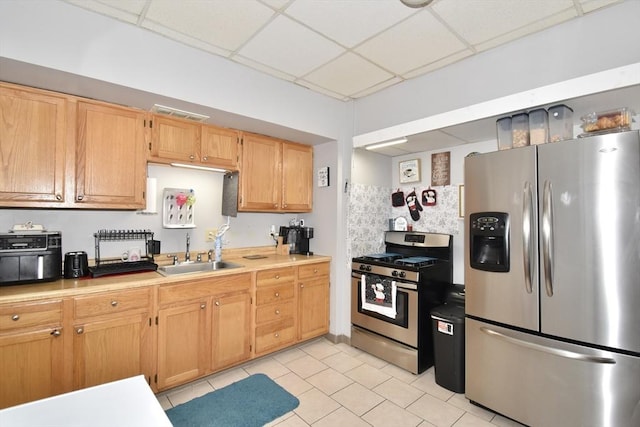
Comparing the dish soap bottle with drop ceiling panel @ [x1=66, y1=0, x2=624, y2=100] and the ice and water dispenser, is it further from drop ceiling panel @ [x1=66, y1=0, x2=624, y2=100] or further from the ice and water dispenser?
the ice and water dispenser

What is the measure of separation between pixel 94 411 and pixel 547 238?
7.91ft

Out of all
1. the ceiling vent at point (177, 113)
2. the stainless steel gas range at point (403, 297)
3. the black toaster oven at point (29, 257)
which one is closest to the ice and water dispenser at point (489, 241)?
the stainless steel gas range at point (403, 297)

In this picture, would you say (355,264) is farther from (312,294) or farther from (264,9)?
(264,9)

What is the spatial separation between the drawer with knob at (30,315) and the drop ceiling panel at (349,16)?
2.42 metres

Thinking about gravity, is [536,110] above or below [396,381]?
above

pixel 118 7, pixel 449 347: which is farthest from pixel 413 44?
pixel 449 347

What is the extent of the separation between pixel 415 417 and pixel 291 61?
9.67 feet

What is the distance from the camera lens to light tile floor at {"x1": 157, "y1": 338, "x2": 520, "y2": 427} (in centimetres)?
221

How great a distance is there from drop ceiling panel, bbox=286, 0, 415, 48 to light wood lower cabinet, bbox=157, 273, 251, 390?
2123 millimetres

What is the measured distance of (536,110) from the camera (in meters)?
2.24

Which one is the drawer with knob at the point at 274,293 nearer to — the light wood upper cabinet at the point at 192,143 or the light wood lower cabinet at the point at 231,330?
the light wood lower cabinet at the point at 231,330

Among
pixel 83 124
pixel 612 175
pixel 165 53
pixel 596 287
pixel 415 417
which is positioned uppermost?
pixel 165 53

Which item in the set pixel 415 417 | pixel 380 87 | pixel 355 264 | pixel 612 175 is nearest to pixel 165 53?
pixel 380 87

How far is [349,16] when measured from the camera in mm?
2061
